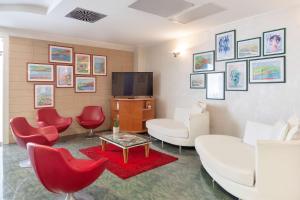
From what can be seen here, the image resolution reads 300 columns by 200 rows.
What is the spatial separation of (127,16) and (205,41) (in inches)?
77.2

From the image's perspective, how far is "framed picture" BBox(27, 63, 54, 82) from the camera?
4727 mm

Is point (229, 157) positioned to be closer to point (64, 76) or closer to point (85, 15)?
point (85, 15)

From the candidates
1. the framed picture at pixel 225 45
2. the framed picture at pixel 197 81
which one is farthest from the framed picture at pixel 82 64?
the framed picture at pixel 225 45

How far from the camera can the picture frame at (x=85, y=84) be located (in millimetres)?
5480

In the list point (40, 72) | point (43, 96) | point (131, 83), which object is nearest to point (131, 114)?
point (131, 83)

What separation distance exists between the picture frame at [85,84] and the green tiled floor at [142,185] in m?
2.48

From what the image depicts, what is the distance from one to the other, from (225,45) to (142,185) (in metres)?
3.26

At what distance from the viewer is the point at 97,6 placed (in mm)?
3242

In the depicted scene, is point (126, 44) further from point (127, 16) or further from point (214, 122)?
point (214, 122)

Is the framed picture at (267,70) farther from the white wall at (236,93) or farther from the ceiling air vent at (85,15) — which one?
the ceiling air vent at (85,15)

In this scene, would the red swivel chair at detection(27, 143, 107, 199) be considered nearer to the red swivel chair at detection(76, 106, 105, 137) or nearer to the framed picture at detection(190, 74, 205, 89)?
the red swivel chair at detection(76, 106, 105, 137)

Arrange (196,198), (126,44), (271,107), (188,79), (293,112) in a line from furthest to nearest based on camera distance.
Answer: (126,44)
(188,79)
(271,107)
(293,112)
(196,198)

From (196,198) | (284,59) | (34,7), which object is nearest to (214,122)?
(284,59)

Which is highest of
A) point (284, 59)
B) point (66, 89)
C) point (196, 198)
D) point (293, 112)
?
point (284, 59)
